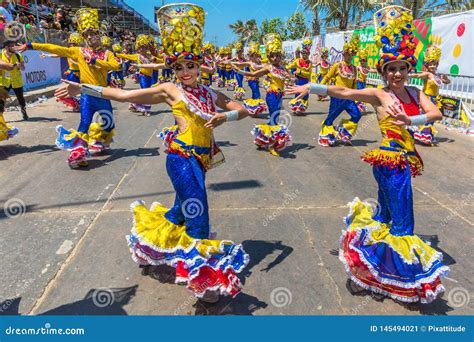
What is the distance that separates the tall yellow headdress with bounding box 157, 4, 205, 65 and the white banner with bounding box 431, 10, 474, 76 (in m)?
10.9

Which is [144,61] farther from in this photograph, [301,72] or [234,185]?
[234,185]

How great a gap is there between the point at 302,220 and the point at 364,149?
4.21 metres

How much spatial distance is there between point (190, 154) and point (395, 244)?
5.77 feet

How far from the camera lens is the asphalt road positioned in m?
3.11

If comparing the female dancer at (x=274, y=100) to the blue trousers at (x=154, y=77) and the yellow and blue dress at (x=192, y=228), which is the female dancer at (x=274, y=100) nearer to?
the yellow and blue dress at (x=192, y=228)

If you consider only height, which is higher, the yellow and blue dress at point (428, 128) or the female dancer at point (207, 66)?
the female dancer at point (207, 66)

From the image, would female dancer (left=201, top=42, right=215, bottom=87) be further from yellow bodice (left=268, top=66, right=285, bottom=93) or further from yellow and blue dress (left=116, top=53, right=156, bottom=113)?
yellow and blue dress (left=116, top=53, right=156, bottom=113)

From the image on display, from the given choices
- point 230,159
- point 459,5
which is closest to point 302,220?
point 230,159

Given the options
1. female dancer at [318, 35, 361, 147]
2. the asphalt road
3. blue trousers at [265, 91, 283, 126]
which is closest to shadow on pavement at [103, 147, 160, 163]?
the asphalt road

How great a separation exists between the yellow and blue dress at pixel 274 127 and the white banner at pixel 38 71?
10652 millimetres

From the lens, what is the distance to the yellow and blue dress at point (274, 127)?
759 cm

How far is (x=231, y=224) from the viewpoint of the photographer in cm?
452

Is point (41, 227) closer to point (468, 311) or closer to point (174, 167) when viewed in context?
point (174, 167)

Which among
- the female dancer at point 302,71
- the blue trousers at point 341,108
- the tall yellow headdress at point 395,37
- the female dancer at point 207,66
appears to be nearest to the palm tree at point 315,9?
the female dancer at point 207,66
